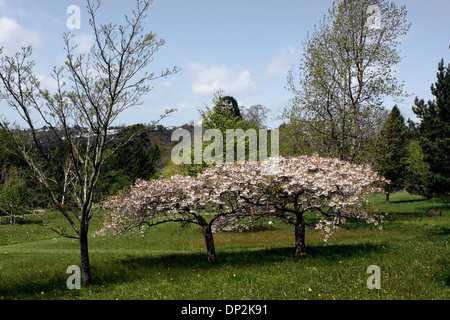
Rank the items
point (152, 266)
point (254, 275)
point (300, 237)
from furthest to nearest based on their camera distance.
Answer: point (300, 237), point (152, 266), point (254, 275)

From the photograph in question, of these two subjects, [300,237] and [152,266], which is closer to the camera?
[152,266]

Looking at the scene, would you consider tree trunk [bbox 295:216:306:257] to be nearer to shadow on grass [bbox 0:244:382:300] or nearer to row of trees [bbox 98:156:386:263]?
row of trees [bbox 98:156:386:263]

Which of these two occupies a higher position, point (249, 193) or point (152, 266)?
point (249, 193)

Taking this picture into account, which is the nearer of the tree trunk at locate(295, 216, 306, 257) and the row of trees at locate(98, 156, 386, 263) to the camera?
the row of trees at locate(98, 156, 386, 263)

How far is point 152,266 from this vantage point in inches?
527

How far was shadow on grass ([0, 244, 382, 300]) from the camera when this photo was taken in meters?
10.7

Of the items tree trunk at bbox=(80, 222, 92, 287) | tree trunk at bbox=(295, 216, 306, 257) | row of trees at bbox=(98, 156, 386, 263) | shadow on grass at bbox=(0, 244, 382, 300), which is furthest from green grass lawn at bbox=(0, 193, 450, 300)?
row of trees at bbox=(98, 156, 386, 263)

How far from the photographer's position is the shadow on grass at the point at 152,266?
35.0 feet

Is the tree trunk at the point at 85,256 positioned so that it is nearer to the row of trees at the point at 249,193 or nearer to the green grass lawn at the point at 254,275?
the green grass lawn at the point at 254,275

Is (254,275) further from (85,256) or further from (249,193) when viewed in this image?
(85,256)

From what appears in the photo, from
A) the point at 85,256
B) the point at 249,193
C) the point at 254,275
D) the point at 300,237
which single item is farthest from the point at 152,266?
the point at 300,237

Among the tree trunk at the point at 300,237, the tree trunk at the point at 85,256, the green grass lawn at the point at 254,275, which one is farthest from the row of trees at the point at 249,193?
the tree trunk at the point at 85,256
